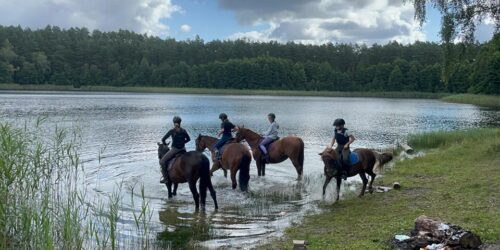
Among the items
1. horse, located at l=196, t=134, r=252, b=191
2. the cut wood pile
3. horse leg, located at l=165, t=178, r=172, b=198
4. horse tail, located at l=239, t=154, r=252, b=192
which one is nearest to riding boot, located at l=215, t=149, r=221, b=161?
horse, located at l=196, t=134, r=252, b=191

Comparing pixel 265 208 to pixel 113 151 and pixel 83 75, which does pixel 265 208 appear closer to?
pixel 113 151

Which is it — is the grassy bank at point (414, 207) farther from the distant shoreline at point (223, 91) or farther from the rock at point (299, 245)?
the distant shoreline at point (223, 91)

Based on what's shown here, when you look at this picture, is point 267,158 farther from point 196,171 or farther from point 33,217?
point 33,217

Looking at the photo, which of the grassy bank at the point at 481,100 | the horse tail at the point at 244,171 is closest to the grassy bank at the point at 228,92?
the grassy bank at the point at 481,100

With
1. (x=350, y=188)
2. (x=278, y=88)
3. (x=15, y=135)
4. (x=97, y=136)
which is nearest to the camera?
(x=15, y=135)

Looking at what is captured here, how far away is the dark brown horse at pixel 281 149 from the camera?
1580 cm

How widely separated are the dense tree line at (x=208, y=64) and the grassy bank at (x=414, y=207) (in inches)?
3584

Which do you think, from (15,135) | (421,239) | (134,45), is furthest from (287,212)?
(134,45)

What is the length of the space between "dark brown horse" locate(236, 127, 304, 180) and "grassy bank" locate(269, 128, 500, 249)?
2.74 m

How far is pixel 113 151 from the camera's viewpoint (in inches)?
858

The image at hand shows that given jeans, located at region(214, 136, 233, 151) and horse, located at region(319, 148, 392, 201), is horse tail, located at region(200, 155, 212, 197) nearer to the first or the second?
horse, located at region(319, 148, 392, 201)

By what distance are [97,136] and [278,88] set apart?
97.3 metres

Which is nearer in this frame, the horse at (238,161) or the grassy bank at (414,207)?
the grassy bank at (414,207)

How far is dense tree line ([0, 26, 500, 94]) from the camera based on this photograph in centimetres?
10838
